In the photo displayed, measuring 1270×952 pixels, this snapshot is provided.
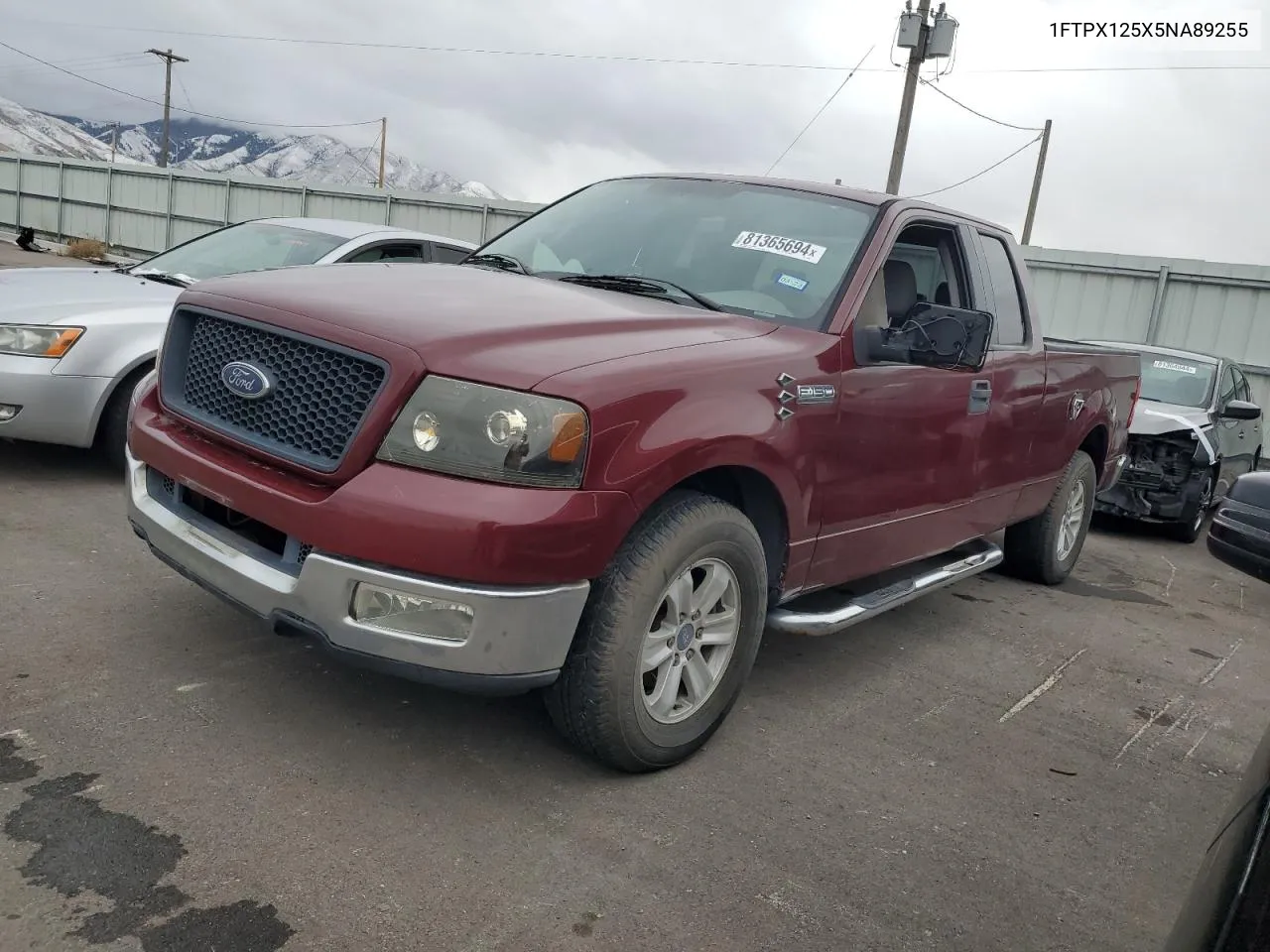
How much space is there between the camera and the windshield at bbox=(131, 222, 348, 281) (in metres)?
6.43

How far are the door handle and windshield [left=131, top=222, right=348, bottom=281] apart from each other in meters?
4.00

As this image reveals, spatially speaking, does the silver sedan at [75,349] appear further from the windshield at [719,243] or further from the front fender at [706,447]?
the front fender at [706,447]

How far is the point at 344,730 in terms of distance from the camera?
315 centimetres

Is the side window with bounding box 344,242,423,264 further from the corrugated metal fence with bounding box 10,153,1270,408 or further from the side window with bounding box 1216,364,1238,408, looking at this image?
the corrugated metal fence with bounding box 10,153,1270,408

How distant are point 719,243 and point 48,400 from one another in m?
3.32

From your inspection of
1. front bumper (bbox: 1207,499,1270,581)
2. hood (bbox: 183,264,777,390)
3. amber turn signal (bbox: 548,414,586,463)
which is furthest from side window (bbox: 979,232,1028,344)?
amber turn signal (bbox: 548,414,586,463)

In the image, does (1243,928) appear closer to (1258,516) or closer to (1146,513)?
(1258,516)

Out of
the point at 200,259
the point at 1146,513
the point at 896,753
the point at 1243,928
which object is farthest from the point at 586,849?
the point at 1146,513

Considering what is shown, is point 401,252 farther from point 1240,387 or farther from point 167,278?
point 1240,387

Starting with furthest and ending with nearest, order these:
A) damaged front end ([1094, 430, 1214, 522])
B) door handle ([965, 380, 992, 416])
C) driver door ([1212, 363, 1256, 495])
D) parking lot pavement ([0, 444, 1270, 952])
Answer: driver door ([1212, 363, 1256, 495]), damaged front end ([1094, 430, 1214, 522]), door handle ([965, 380, 992, 416]), parking lot pavement ([0, 444, 1270, 952])

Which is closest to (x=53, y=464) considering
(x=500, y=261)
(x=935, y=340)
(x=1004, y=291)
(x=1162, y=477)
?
(x=500, y=261)

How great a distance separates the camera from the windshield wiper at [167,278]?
6.11m

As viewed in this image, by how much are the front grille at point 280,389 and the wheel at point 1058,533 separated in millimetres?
4227

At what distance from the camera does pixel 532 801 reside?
2.90m
